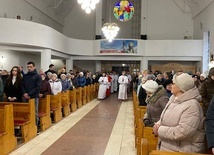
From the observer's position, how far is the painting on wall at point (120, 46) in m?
17.3

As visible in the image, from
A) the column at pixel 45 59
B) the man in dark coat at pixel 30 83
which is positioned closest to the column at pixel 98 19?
the column at pixel 45 59

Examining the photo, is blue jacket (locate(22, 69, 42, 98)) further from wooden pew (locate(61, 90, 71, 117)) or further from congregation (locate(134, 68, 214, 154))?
congregation (locate(134, 68, 214, 154))

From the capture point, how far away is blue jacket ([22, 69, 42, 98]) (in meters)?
5.84

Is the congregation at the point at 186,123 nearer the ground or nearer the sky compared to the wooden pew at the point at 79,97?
nearer the sky

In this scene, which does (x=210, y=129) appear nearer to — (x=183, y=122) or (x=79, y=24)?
(x=183, y=122)

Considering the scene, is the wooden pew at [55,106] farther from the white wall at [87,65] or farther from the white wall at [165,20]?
the white wall at [165,20]

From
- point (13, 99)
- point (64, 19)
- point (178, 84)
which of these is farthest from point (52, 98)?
point (64, 19)

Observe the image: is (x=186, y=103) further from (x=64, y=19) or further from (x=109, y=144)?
(x=64, y=19)

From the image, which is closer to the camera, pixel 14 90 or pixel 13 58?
pixel 14 90

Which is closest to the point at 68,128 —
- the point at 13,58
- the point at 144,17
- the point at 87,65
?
the point at 13,58

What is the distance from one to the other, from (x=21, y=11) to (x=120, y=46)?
6.32 m

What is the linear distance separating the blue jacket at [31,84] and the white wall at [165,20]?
50.6 ft

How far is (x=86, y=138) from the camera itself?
18.5 feet

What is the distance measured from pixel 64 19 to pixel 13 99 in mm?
17295
